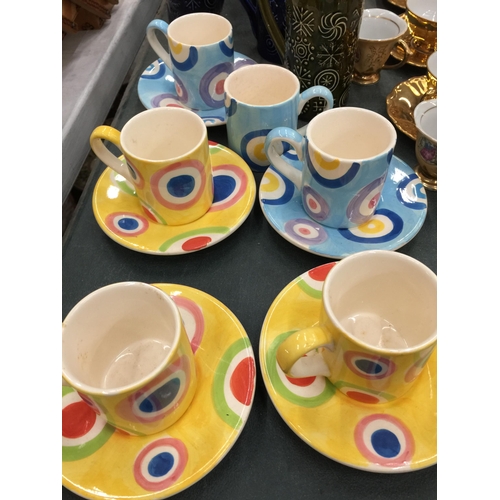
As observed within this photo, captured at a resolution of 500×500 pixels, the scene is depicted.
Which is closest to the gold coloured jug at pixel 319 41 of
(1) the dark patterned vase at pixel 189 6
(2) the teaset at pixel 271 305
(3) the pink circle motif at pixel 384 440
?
(2) the teaset at pixel 271 305

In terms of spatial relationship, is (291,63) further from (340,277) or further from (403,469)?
(403,469)

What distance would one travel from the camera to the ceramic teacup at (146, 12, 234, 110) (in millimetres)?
735

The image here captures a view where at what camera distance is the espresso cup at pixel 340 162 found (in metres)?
0.55

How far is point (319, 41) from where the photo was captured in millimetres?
663

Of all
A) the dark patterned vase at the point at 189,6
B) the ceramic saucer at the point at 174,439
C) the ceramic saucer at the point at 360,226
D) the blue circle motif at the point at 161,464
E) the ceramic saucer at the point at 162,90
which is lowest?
the blue circle motif at the point at 161,464

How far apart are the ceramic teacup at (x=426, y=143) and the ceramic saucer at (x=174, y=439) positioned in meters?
0.38

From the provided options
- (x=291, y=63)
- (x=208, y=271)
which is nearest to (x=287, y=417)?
(x=208, y=271)

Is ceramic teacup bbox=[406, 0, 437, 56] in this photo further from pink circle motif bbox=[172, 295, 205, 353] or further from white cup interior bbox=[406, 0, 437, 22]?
pink circle motif bbox=[172, 295, 205, 353]

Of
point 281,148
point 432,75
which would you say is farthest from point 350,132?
point 432,75

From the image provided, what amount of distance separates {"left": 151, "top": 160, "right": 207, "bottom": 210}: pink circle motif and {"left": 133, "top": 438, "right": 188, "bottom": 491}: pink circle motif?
1.00ft

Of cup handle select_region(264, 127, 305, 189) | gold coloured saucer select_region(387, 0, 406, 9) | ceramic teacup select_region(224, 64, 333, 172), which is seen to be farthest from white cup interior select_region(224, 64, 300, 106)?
gold coloured saucer select_region(387, 0, 406, 9)

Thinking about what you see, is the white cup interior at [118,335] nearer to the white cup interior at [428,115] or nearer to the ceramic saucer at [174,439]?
the ceramic saucer at [174,439]

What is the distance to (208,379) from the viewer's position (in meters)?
0.47

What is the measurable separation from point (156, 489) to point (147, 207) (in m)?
0.37
